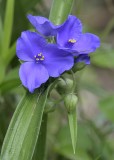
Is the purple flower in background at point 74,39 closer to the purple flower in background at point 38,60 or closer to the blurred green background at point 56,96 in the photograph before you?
the purple flower in background at point 38,60

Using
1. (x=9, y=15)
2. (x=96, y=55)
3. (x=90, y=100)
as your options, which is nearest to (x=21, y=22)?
(x=9, y=15)

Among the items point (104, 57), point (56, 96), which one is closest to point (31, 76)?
point (104, 57)

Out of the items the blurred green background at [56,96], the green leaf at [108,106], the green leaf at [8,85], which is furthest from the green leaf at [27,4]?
the green leaf at [108,106]

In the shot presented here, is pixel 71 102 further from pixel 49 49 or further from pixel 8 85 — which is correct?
pixel 8 85

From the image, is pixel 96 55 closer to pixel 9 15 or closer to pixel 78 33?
pixel 9 15

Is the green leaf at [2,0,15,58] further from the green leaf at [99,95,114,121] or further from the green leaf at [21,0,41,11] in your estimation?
the green leaf at [99,95,114,121]

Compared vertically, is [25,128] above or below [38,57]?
below

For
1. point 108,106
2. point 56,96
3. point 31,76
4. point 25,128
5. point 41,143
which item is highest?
point 31,76
